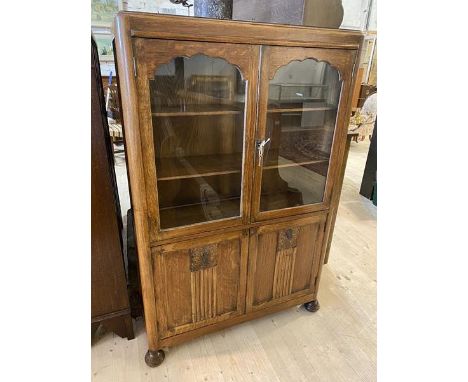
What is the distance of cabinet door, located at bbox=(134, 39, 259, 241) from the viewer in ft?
3.32

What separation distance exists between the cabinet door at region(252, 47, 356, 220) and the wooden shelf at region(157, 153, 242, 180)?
135 millimetres

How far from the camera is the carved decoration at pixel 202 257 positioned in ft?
4.27

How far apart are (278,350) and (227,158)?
101 cm

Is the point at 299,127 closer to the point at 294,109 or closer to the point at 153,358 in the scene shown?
the point at 294,109

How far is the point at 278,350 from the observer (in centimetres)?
153

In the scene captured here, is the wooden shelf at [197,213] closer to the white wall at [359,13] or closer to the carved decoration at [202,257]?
the carved decoration at [202,257]

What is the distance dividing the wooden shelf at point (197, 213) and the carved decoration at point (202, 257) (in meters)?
0.13

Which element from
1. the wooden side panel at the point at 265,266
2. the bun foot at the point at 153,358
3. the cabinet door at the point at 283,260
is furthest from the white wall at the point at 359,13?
the bun foot at the point at 153,358

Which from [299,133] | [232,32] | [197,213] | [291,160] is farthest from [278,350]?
[232,32]

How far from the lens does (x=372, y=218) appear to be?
116 inches

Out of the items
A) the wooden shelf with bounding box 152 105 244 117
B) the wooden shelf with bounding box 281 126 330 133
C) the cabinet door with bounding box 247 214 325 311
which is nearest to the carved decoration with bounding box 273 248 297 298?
the cabinet door with bounding box 247 214 325 311
